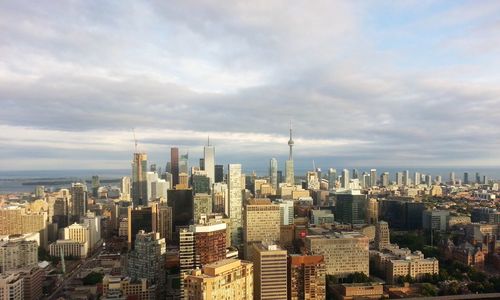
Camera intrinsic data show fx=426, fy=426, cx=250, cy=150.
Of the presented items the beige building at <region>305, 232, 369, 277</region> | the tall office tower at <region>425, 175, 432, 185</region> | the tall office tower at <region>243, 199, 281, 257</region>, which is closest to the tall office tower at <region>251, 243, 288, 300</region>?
the beige building at <region>305, 232, 369, 277</region>

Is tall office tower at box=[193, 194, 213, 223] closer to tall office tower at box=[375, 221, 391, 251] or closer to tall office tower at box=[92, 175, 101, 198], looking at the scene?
tall office tower at box=[375, 221, 391, 251]

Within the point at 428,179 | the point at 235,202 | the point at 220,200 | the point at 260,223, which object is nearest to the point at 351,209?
the point at 235,202

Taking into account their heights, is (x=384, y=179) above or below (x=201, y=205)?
above

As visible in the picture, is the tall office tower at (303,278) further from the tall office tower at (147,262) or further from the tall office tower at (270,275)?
the tall office tower at (147,262)

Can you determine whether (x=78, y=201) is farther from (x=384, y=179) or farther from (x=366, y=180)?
(x=384, y=179)

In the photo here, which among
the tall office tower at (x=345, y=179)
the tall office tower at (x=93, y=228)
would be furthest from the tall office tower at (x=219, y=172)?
the tall office tower at (x=345, y=179)

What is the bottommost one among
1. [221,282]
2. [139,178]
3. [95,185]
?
[221,282]

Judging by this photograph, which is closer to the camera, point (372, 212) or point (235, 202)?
point (235, 202)
